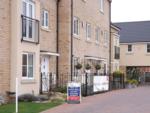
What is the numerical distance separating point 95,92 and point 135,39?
32.4m

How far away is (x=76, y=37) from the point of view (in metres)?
33.3

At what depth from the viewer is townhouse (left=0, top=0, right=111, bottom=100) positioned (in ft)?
72.0

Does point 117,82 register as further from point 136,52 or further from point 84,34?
point 136,52

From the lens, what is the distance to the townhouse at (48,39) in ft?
72.0

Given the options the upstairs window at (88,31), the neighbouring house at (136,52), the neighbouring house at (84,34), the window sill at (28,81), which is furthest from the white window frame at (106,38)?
the window sill at (28,81)

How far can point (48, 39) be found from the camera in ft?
96.0

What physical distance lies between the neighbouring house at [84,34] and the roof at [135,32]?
1700 centimetres

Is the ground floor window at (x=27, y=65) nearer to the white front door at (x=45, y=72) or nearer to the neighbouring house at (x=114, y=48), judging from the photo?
the white front door at (x=45, y=72)

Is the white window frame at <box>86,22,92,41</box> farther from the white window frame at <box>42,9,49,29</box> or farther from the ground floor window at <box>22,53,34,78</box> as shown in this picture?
the ground floor window at <box>22,53,34,78</box>

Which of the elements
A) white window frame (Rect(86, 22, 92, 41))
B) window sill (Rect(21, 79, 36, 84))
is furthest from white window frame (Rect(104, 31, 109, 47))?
window sill (Rect(21, 79, 36, 84))

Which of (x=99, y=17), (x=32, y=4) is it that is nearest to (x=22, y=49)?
(x=32, y=4)

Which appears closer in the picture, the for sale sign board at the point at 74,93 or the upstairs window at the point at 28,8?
the for sale sign board at the point at 74,93

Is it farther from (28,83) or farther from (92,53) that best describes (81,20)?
(28,83)

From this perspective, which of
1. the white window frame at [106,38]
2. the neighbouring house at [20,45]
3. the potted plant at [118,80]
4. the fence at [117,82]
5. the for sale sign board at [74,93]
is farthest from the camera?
the white window frame at [106,38]
